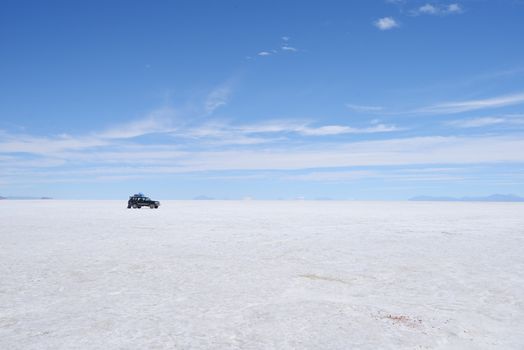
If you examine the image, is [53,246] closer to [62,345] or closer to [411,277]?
[62,345]

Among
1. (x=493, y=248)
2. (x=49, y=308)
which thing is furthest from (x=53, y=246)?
(x=493, y=248)

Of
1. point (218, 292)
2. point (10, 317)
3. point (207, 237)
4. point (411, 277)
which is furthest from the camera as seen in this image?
point (207, 237)

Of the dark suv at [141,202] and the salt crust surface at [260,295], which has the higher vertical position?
the dark suv at [141,202]

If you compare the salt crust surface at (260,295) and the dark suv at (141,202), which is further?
the dark suv at (141,202)

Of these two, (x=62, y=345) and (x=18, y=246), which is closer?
(x=62, y=345)

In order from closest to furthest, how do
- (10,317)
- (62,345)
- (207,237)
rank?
(62,345), (10,317), (207,237)

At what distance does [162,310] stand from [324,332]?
3155 mm

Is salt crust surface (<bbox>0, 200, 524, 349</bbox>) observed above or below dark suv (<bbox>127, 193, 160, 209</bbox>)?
below

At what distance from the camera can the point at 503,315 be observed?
8.71 meters

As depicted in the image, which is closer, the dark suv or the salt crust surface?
the salt crust surface

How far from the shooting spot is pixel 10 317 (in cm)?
840

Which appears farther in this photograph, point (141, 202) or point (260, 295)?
point (141, 202)

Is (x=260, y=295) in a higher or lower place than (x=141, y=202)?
lower

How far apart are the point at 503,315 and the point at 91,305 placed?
7878 mm
